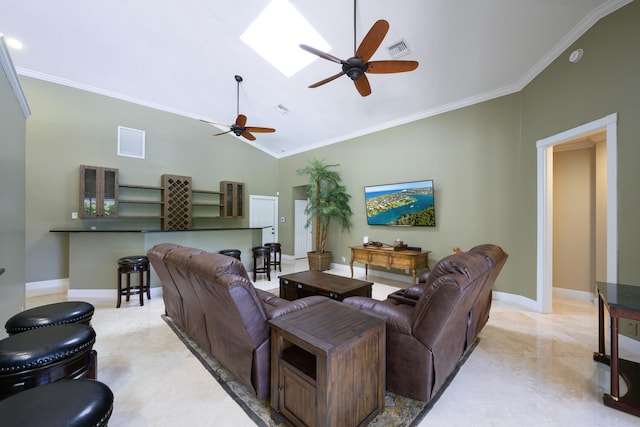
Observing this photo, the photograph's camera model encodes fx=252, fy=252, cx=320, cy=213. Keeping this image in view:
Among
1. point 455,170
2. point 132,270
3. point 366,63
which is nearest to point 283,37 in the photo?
point 366,63

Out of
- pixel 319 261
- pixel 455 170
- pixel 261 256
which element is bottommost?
pixel 319 261

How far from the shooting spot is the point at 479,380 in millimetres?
2061

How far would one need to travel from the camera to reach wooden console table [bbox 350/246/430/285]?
441cm

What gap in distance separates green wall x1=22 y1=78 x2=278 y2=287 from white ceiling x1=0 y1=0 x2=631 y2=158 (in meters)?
0.31

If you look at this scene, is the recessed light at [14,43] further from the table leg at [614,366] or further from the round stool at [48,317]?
the table leg at [614,366]

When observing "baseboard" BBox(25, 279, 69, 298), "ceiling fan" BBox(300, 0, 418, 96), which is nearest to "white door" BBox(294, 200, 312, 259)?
"baseboard" BBox(25, 279, 69, 298)

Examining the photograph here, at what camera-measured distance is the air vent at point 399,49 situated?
3.27 meters

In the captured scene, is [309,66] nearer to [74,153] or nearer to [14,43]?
[14,43]

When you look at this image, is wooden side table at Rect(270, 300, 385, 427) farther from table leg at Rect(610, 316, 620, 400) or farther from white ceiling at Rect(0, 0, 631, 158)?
white ceiling at Rect(0, 0, 631, 158)

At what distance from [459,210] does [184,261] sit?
4.29 m

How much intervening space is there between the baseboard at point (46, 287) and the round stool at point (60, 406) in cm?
503

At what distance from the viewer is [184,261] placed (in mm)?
2018

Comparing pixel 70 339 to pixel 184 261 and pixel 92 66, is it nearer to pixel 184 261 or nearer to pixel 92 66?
pixel 184 261

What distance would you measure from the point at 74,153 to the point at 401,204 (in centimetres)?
662
